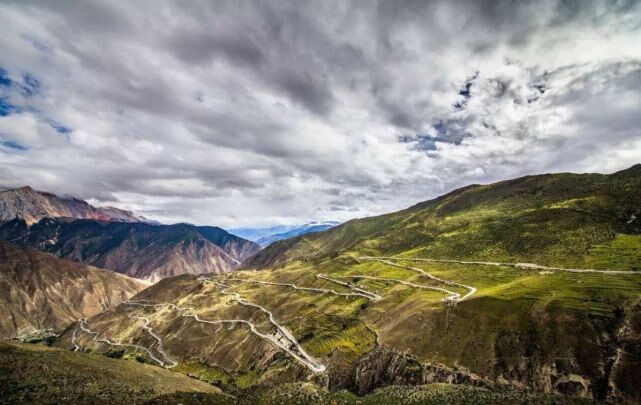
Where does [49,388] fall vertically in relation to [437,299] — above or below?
below

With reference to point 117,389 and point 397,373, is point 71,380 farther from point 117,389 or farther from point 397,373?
point 397,373

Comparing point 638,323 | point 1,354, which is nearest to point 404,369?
point 638,323

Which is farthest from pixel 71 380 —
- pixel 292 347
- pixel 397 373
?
pixel 292 347

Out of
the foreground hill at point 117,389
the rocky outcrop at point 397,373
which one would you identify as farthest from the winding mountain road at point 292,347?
the foreground hill at point 117,389

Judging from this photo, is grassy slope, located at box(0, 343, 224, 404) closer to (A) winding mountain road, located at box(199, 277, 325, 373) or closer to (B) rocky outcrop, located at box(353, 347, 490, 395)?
(A) winding mountain road, located at box(199, 277, 325, 373)

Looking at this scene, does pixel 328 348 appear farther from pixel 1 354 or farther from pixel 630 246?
pixel 630 246

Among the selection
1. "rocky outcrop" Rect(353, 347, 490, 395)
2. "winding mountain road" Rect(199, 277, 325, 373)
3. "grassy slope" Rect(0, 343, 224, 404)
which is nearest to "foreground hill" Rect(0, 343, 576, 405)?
"grassy slope" Rect(0, 343, 224, 404)
